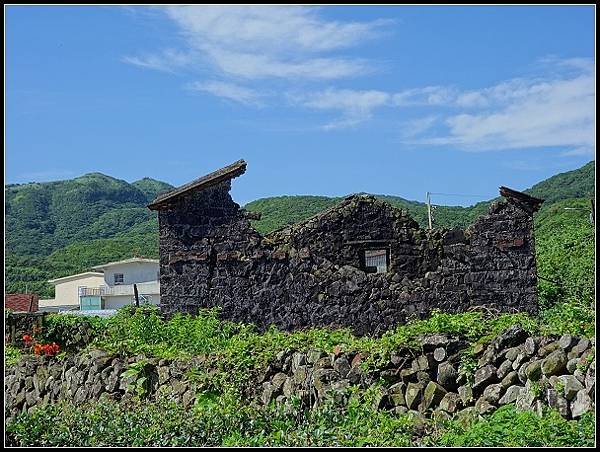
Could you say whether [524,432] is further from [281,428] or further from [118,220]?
[118,220]

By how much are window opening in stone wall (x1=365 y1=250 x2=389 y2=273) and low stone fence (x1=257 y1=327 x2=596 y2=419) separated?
638 cm

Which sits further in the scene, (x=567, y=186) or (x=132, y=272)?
(x=132, y=272)

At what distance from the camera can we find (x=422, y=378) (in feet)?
32.7

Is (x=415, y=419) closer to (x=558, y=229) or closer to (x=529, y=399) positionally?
(x=529, y=399)

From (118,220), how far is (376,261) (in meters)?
58.4

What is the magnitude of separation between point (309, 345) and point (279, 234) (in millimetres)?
5355

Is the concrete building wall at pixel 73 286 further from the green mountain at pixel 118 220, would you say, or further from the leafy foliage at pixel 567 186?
the leafy foliage at pixel 567 186

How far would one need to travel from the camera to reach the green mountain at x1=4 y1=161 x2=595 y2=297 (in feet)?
98.6

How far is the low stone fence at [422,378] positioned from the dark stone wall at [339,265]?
346cm

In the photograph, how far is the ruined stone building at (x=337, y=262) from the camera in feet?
51.4

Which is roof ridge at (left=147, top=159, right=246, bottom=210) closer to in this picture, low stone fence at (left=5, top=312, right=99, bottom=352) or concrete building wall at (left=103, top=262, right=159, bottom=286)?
low stone fence at (left=5, top=312, right=99, bottom=352)

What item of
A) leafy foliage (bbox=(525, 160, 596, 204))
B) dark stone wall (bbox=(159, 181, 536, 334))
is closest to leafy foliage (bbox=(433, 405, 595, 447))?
dark stone wall (bbox=(159, 181, 536, 334))

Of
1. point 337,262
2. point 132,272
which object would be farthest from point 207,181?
point 132,272

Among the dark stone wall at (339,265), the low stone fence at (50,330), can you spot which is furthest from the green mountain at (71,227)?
the dark stone wall at (339,265)
